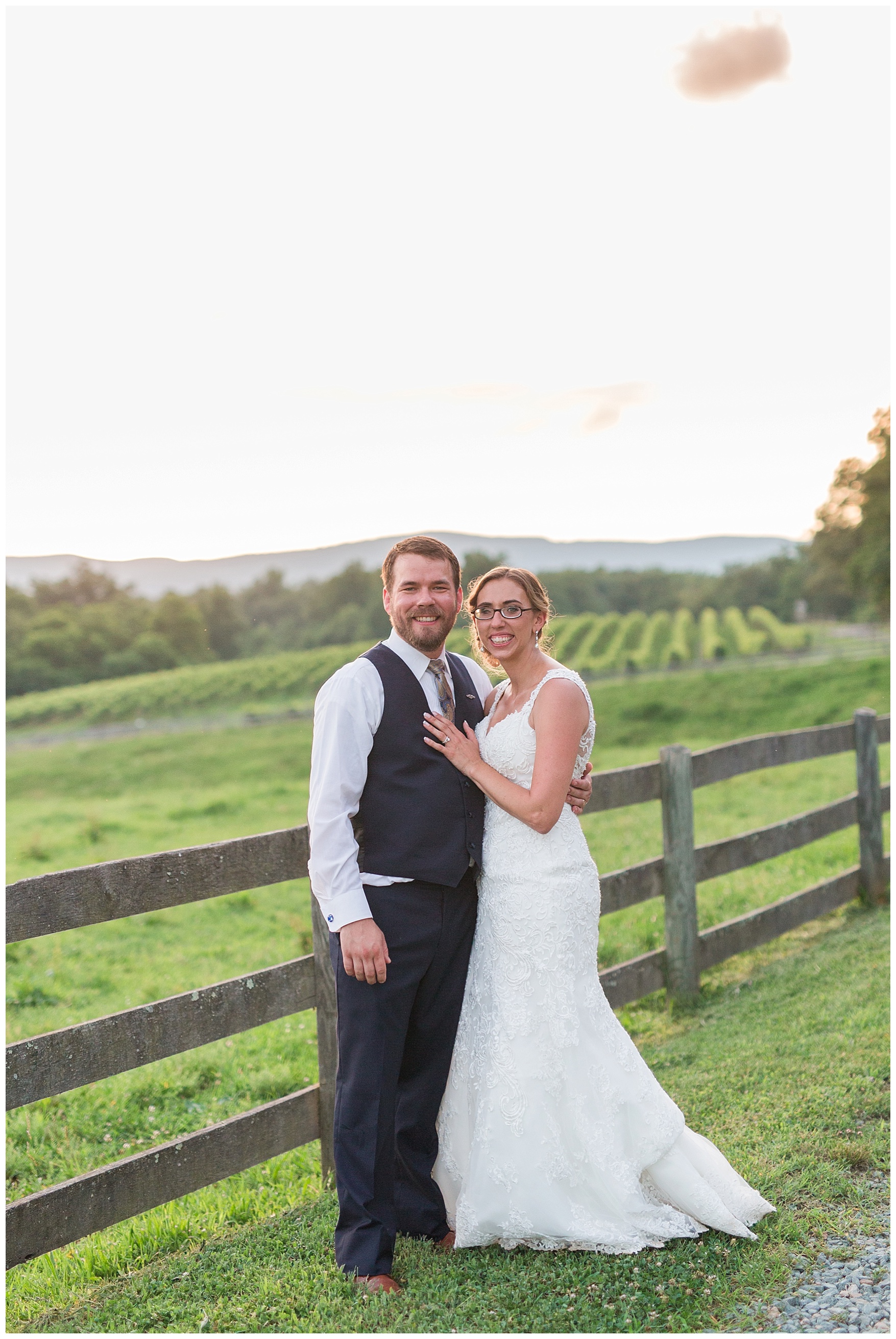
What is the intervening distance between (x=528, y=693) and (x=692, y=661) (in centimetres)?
3527

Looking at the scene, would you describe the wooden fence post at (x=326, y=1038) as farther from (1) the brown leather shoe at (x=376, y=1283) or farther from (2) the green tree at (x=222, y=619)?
(2) the green tree at (x=222, y=619)

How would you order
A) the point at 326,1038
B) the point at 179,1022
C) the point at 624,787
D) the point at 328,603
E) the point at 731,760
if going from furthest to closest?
A: the point at 328,603 → the point at 731,760 → the point at 624,787 → the point at 326,1038 → the point at 179,1022

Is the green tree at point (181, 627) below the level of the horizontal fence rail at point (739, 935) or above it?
above

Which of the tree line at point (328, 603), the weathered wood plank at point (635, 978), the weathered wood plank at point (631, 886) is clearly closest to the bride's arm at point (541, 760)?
the weathered wood plank at point (631, 886)

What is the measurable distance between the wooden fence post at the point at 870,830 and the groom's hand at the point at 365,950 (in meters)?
5.36

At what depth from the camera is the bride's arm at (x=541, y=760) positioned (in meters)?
3.27

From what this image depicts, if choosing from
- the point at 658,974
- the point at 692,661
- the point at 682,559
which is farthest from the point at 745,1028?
the point at 682,559

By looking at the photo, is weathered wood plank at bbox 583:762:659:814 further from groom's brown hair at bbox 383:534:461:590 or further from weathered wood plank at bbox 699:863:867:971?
groom's brown hair at bbox 383:534:461:590

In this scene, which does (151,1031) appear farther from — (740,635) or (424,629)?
(740,635)

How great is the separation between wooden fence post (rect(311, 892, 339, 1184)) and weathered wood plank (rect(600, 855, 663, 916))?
1.65 metres

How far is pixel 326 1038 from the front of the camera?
3.85 m

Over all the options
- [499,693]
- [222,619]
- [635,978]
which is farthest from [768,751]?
[222,619]

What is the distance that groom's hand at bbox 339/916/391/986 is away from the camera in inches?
123

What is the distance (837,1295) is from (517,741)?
6.04 feet
